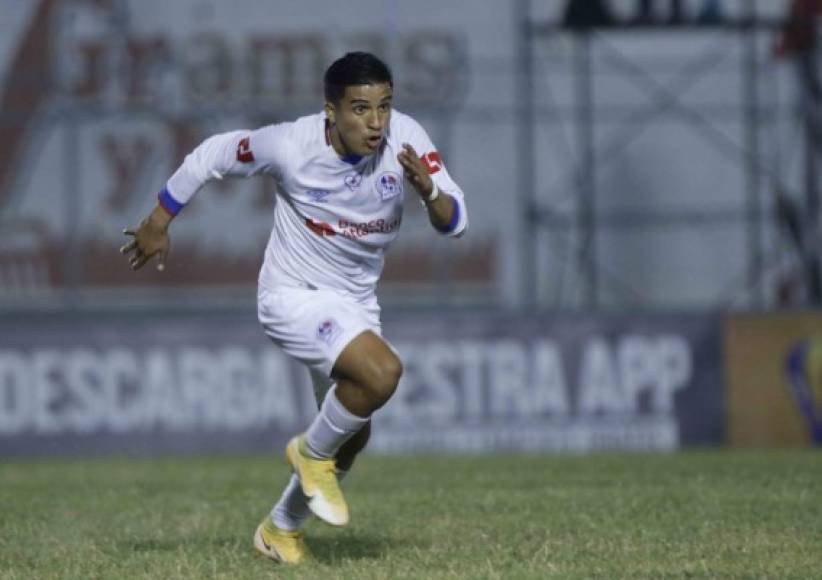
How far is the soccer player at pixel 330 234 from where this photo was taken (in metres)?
7.91

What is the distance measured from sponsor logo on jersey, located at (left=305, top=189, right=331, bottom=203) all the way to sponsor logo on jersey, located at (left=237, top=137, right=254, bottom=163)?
30 cm

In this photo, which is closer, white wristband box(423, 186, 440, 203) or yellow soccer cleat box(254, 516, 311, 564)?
white wristband box(423, 186, 440, 203)

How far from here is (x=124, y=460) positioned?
1677 centimetres

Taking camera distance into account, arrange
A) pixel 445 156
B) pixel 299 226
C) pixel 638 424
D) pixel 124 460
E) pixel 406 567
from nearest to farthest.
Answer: pixel 406 567 → pixel 299 226 → pixel 124 460 → pixel 638 424 → pixel 445 156

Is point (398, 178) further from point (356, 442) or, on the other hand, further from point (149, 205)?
point (149, 205)

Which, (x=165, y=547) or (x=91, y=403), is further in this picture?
(x=91, y=403)

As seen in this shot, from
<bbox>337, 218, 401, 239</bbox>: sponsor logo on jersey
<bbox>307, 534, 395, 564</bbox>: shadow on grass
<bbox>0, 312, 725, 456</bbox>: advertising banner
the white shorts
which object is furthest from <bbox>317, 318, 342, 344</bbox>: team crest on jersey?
<bbox>0, 312, 725, 456</bbox>: advertising banner

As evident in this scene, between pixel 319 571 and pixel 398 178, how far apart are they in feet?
5.75

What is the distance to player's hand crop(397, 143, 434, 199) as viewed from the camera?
7.70 metres

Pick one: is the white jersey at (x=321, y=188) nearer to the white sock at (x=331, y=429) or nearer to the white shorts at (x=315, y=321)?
the white shorts at (x=315, y=321)

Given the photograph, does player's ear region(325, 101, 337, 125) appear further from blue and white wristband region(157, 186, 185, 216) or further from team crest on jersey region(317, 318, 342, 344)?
team crest on jersey region(317, 318, 342, 344)

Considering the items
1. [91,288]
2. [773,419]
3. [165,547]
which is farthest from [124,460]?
[165,547]

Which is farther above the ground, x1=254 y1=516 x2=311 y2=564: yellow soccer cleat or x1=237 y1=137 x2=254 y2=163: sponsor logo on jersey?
x1=237 y1=137 x2=254 y2=163: sponsor logo on jersey

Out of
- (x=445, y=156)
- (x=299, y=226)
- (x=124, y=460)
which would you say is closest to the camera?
(x=299, y=226)
